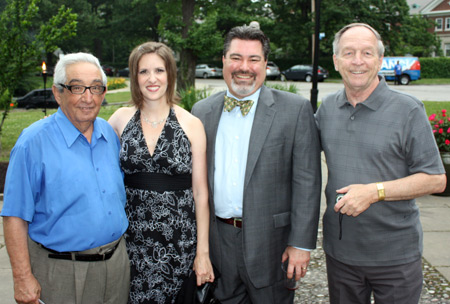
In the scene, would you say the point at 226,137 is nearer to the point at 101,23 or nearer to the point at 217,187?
the point at 217,187

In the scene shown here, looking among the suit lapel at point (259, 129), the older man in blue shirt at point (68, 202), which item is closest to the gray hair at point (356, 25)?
the suit lapel at point (259, 129)

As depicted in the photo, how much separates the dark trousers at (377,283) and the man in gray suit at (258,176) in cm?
25

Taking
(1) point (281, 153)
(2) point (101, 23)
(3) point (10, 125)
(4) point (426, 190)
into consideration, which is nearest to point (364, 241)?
(4) point (426, 190)

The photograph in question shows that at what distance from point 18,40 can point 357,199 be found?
8.61 m

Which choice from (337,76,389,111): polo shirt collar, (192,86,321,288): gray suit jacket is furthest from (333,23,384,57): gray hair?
(192,86,321,288): gray suit jacket

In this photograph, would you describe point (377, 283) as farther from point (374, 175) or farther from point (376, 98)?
point (376, 98)

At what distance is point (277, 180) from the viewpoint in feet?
9.16

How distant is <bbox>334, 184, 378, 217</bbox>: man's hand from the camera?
2410mm

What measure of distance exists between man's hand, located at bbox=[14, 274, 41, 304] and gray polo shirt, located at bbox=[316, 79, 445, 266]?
1.84 meters

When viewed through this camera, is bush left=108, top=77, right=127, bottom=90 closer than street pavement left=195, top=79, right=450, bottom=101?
No

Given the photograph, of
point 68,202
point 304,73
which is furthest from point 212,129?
point 304,73

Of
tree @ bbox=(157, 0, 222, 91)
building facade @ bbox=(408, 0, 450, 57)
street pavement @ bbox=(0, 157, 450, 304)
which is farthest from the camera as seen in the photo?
building facade @ bbox=(408, 0, 450, 57)

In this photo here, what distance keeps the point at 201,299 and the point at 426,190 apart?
1.53m

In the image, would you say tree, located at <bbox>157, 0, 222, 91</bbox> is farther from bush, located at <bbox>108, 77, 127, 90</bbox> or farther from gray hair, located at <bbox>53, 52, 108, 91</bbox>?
gray hair, located at <bbox>53, 52, 108, 91</bbox>
